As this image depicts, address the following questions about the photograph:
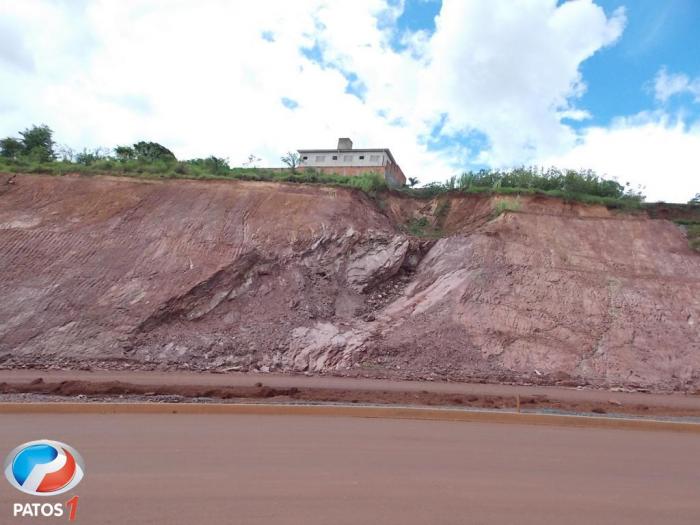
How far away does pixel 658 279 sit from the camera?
16141 millimetres

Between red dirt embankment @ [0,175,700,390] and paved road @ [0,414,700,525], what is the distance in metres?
6.23

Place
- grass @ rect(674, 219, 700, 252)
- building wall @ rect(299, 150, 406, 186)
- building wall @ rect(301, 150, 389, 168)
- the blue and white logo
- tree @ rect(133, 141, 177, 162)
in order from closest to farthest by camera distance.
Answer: the blue and white logo, grass @ rect(674, 219, 700, 252), tree @ rect(133, 141, 177, 162), building wall @ rect(299, 150, 406, 186), building wall @ rect(301, 150, 389, 168)

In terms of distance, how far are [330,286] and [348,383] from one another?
5.25 meters

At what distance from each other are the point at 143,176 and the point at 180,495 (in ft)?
61.0

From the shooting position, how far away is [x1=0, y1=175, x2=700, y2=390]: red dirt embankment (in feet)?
42.7

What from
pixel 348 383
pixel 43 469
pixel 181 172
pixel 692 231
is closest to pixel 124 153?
pixel 181 172

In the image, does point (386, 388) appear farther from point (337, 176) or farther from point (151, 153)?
point (151, 153)

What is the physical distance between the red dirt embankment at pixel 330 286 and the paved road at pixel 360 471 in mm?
6232

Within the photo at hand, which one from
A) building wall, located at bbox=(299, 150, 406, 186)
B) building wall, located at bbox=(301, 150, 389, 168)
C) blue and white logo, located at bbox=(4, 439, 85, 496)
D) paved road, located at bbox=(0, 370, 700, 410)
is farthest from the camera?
building wall, located at bbox=(301, 150, 389, 168)

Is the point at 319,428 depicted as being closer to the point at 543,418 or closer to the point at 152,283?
the point at 543,418

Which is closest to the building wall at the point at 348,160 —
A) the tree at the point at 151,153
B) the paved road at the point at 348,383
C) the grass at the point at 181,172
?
the tree at the point at 151,153

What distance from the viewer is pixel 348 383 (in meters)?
11.2

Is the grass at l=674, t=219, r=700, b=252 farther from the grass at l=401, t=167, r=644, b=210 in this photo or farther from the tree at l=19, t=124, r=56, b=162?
the tree at l=19, t=124, r=56, b=162

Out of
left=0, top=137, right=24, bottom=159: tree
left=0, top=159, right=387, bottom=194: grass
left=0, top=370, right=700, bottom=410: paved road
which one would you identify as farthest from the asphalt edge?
left=0, top=137, right=24, bottom=159: tree
